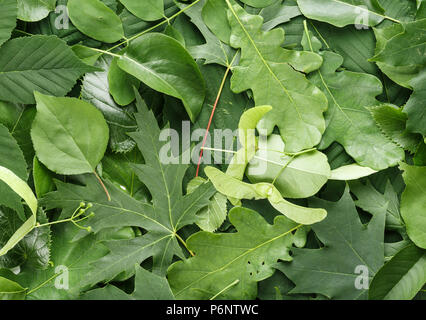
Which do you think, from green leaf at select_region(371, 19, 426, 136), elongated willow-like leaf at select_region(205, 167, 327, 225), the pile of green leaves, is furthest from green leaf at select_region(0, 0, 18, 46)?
green leaf at select_region(371, 19, 426, 136)

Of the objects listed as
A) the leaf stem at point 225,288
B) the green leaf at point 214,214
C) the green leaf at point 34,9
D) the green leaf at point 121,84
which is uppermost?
the green leaf at point 34,9

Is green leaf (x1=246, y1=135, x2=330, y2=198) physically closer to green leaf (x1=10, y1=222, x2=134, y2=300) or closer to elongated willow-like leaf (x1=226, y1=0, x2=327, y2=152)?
elongated willow-like leaf (x1=226, y1=0, x2=327, y2=152)

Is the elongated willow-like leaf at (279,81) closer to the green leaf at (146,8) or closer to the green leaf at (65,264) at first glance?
the green leaf at (146,8)

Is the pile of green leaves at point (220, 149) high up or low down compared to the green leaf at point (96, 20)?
down

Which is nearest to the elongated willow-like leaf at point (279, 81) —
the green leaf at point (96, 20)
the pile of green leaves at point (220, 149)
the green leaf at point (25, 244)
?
the pile of green leaves at point (220, 149)

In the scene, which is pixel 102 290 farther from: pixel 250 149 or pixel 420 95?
pixel 420 95
